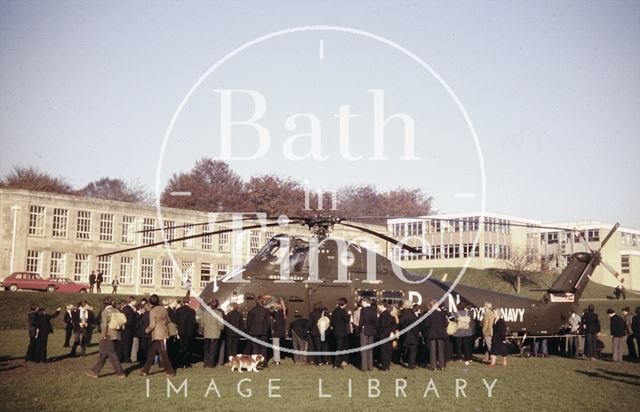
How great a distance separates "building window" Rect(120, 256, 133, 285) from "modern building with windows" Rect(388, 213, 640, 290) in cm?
3327

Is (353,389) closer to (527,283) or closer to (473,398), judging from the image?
(473,398)

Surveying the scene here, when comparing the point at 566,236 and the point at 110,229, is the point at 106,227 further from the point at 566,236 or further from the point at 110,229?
the point at 566,236

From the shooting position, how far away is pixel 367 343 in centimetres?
2125

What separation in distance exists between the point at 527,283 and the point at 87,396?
71789 mm

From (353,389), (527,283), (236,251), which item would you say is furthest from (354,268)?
(527,283)

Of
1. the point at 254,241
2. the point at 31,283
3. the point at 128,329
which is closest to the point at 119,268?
the point at 31,283

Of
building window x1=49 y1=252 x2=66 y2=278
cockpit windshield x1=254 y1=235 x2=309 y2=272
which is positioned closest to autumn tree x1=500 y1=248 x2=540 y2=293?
building window x1=49 y1=252 x2=66 y2=278

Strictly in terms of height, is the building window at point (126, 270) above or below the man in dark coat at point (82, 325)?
above

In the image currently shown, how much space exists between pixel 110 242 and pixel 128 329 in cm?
→ 4758

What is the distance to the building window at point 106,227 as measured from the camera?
6725cm

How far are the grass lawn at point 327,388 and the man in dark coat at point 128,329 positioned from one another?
42.3 inches

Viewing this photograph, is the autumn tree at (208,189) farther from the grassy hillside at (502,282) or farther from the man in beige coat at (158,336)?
the man in beige coat at (158,336)

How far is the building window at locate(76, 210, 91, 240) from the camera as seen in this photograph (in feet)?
216

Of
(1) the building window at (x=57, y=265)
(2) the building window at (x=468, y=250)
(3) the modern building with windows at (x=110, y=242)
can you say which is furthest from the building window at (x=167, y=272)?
(2) the building window at (x=468, y=250)
